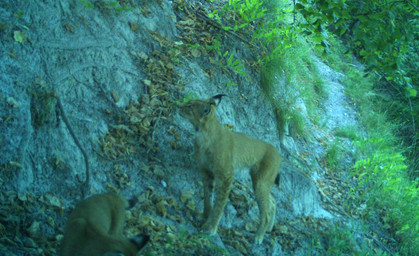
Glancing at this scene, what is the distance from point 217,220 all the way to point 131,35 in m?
3.35

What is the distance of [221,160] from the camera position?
224 inches

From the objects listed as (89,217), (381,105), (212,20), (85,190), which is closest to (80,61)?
(85,190)

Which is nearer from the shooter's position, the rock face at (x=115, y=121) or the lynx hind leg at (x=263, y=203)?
the rock face at (x=115, y=121)

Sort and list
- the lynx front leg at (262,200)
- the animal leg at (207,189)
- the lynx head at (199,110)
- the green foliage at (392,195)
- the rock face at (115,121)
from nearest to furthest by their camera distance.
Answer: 1. the rock face at (115,121)
2. the lynx head at (199,110)
3. the animal leg at (207,189)
4. the lynx front leg at (262,200)
5. the green foliage at (392,195)

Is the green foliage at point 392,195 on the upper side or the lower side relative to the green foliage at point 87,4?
lower

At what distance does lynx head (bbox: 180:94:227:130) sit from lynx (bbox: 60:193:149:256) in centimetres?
194

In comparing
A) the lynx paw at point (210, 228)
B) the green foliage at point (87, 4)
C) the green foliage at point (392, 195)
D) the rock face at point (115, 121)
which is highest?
the green foliage at point (87, 4)

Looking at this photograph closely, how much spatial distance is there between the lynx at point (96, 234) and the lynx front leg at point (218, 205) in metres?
1.68

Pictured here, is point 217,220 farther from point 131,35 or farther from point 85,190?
point 131,35

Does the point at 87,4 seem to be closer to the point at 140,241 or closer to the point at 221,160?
the point at 221,160

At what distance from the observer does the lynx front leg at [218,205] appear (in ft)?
17.8

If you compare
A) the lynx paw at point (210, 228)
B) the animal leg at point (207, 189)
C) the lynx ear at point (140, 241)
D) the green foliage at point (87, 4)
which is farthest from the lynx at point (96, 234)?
the green foliage at point (87, 4)

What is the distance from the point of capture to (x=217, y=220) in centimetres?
545

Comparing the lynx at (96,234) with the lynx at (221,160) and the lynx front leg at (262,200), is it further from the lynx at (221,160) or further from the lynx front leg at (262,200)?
the lynx front leg at (262,200)
